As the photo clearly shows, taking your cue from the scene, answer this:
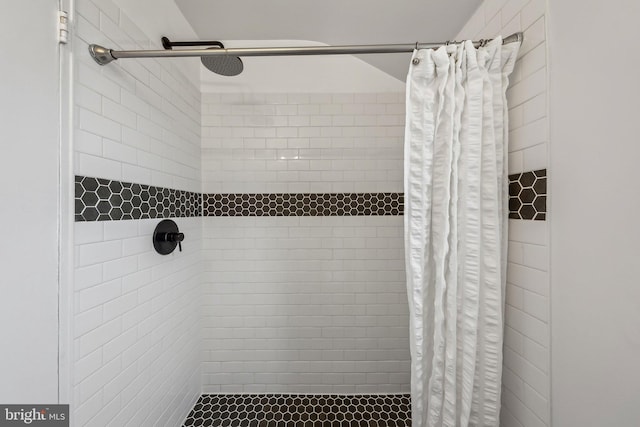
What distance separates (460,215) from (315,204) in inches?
34.3

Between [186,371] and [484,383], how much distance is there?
1475mm

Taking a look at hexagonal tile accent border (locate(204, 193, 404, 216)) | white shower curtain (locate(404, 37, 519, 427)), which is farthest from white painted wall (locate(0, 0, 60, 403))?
white shower curtain (locate(404, 37, 519, 427))

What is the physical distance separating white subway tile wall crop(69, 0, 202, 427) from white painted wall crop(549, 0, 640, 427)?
1.44 m

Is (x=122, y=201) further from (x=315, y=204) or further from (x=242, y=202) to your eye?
(x=315, y=204)

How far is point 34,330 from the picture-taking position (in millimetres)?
595

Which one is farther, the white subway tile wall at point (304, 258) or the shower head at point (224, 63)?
the white subway tile wall at point (304, 258)

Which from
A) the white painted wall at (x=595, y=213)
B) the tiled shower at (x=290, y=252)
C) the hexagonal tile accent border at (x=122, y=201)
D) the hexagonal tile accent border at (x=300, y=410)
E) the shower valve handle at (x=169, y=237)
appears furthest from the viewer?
the tiled shower at (x=290, y=252)

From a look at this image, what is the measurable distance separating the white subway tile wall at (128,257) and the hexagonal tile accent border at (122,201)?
28 mm

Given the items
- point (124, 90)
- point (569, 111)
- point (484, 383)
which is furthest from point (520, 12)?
point (124, 90)

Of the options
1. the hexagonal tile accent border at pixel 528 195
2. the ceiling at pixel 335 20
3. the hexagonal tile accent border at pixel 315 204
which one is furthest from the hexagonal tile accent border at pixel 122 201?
the hexagonal tile accent border at pixel 528 195

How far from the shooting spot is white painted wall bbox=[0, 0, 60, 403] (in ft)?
1.77

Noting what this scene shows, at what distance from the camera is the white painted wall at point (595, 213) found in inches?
20.5

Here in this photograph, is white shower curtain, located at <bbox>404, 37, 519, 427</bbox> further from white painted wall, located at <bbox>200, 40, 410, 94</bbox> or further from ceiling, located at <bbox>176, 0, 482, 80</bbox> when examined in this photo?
white painted wall, located at <bbox>200, 40, 410, 94</bbox>

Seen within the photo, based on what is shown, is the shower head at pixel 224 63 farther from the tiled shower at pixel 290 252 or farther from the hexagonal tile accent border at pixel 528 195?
the hexagonal tile accent border at pixel 528 195
